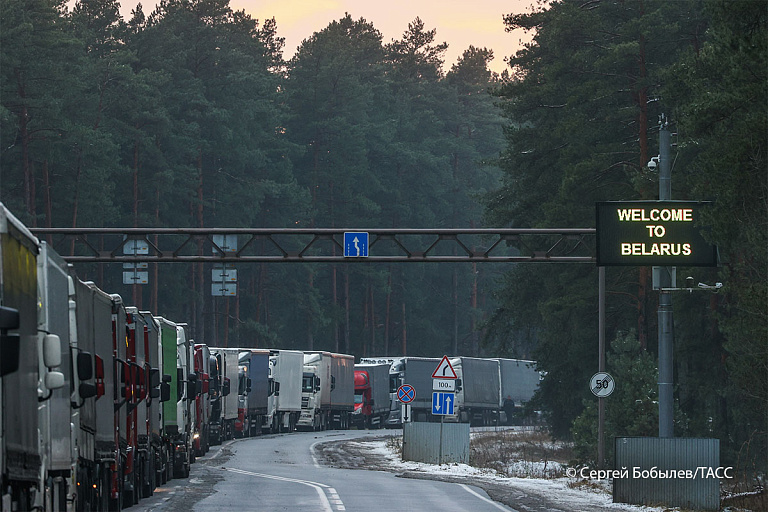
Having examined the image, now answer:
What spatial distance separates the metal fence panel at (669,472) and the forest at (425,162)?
0.91 m

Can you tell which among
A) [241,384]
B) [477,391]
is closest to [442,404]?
[241,384]

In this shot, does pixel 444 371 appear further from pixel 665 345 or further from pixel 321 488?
pixel 665 345

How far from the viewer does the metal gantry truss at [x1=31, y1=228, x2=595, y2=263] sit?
36469mm

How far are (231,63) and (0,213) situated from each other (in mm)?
81281

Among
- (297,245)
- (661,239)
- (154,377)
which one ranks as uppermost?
(297,245)

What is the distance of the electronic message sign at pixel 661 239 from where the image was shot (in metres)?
26.6

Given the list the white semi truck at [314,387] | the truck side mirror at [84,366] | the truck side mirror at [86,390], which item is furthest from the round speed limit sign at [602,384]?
A: the white semi truck at [314,387]

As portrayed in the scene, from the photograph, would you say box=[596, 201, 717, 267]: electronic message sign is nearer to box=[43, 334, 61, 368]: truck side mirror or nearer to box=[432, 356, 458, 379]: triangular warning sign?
box=[432, 356, 458, 379]: triangular warning sign

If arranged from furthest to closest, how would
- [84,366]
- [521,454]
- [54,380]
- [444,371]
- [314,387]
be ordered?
[314,387], [521,454], [444,371], [84,366], [54,380]

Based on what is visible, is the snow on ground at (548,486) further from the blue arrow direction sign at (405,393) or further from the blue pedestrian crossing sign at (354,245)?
the blue pedestrian crossing sign at (354,245)

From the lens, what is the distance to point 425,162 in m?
114

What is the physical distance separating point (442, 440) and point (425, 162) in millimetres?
74326

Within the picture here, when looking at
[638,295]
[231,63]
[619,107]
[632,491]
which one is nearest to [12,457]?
[632,491]

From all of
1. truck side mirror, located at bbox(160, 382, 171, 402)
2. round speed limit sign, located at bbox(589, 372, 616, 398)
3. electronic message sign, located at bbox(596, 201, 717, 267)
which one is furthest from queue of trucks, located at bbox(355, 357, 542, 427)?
truck side mirror, located at bbox(160, 382, 171, 402)
